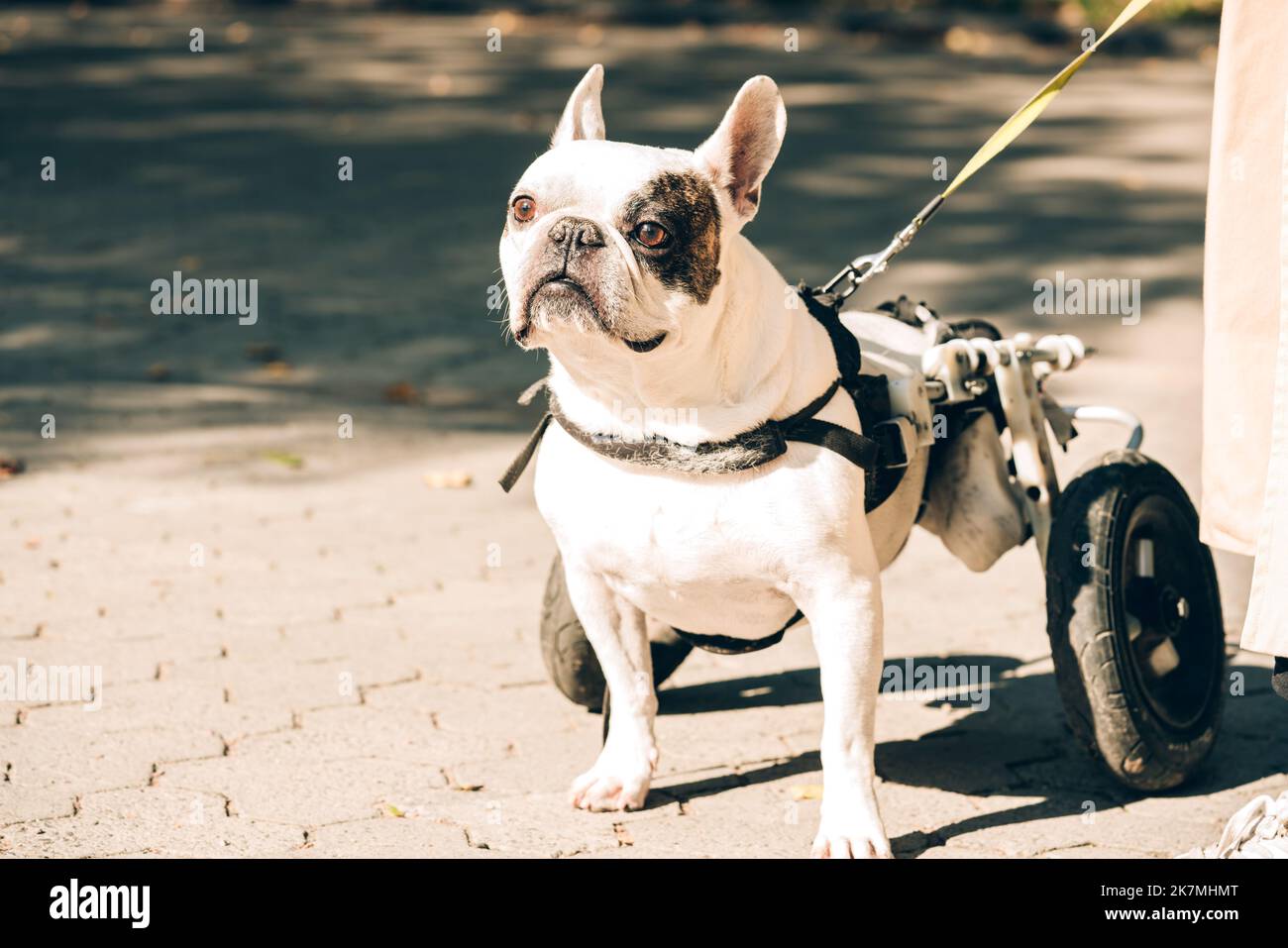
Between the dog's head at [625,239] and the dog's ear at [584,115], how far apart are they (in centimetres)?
22

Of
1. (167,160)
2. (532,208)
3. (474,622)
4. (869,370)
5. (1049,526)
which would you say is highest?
(167,160)

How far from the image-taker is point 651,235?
330cm

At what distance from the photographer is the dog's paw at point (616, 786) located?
154 inches

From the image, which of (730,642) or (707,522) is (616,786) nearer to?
(730,642)

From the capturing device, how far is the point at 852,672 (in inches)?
139

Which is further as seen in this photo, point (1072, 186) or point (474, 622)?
point (1072, 186)

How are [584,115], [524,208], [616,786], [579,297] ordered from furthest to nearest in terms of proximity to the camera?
[616,786], [584,115], [524,208], [579,297]

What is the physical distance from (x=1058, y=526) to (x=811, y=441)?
2.86ft

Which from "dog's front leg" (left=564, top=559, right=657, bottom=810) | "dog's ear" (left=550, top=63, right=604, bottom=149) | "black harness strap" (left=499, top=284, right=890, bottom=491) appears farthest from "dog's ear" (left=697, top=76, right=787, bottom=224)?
"dog's front leg" (left=564, top=559, right=657, bottom=810)

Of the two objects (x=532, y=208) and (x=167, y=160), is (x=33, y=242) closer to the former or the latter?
(x=167, y=160)

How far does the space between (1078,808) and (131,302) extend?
7.06 m

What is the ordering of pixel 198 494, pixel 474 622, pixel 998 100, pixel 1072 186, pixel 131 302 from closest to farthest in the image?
pixel 474 622
pixel 198 494
pixel 131 302
pixel 1072 186
pixel 998 100

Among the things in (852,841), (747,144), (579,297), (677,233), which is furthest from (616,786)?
(747,144)
